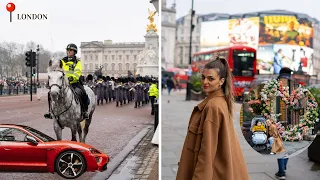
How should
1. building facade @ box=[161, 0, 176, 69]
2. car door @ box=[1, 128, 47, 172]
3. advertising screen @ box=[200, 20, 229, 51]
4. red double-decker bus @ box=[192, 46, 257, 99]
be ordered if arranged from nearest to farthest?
car door @ box=[1, 128, 47, 172] < building facade @ box=[161, 0, 176, 69] < red double-decker bus @ box=[192, 46, 257, 99] < advertising screen @ box=[200, 20, 229, 51]

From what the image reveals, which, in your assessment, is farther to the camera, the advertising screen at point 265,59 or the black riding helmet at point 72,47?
the advertising screen at point 265,59

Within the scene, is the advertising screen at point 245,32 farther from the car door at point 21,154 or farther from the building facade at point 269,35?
the car door at point 21,154

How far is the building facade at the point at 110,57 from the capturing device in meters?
3.15

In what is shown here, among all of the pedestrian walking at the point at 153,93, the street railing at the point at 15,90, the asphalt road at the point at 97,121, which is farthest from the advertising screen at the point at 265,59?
the street railing at the point at 15,90

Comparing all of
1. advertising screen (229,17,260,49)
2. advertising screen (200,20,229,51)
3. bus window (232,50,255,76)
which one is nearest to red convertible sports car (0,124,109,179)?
bus window (232,50,255,76)

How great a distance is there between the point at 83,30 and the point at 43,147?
1061mm

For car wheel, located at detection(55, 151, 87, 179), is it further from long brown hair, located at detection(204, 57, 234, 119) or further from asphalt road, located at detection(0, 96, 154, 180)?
long brown hair, located at detection(204, 57, 234, 119)

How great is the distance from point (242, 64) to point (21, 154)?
590 inches

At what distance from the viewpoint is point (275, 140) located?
3.75 metres

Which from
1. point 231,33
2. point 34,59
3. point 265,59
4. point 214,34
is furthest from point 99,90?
point 214,34

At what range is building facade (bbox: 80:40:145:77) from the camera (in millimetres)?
3150

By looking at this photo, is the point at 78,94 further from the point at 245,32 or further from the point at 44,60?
the point at 245,32

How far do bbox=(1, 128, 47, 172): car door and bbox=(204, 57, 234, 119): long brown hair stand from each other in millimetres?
1557

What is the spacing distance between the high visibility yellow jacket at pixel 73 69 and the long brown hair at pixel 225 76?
1292 millimetres
